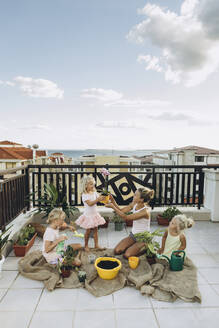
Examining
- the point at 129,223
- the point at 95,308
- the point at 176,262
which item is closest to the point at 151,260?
the point at 176,262

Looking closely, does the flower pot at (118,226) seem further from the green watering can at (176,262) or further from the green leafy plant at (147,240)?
the green watering can at (176,262)

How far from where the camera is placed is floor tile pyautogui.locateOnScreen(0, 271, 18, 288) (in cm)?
216

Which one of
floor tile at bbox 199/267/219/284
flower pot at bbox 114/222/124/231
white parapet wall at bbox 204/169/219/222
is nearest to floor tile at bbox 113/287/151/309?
floor tile at bbox 199/267/219/284

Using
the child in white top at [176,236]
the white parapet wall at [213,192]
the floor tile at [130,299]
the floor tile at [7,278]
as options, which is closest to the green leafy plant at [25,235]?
the floor tile at [7,278]

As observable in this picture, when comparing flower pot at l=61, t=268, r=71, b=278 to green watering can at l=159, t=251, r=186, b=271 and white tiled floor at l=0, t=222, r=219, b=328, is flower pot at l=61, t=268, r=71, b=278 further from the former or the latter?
green watering can at l=159, t=251, r=186, b=271

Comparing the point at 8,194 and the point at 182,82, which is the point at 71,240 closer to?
the point at 8,194

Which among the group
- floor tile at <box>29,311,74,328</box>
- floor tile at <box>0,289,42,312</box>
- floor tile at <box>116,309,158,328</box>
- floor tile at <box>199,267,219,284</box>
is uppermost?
floor tile at <box>199,267,219,284</box>

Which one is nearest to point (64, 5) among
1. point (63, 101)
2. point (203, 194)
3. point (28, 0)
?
point (28, 0)

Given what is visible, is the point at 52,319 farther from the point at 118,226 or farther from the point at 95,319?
the point at 118,226

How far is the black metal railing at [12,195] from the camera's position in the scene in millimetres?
2941

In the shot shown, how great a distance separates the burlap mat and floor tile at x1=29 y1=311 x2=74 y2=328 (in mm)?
304

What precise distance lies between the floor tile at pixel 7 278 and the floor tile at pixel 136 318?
3.75ft

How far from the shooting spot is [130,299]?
1939 mm

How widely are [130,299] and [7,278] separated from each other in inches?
50.6
